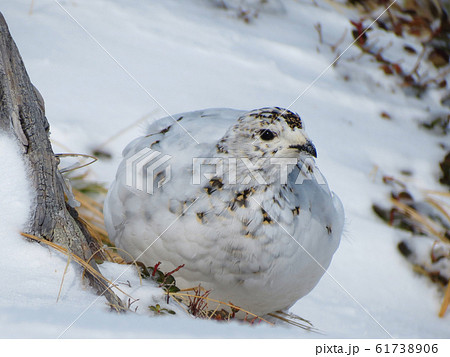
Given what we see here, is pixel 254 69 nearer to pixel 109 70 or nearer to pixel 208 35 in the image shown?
pixel 208 35

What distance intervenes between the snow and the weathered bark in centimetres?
4

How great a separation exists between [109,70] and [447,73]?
7.39 feet

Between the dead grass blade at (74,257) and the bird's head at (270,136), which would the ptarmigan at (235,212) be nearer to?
the bird's head at (270,136)

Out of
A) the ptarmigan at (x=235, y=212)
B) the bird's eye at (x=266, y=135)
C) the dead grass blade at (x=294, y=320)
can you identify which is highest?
the bird's eye at (x=266, y=135)

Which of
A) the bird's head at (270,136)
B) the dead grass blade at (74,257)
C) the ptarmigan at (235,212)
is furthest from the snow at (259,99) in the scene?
the bird's head at (270,136)

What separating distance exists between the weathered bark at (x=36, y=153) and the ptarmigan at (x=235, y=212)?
27 centimetres

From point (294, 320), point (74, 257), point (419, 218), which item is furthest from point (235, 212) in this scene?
point (419, 218)

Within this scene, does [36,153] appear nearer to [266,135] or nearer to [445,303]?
[266,135]

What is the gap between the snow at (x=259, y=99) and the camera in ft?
8.47

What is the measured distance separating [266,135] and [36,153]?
600mm

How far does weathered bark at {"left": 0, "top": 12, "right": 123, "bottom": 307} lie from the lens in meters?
1.53

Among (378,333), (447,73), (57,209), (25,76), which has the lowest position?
(378,333)

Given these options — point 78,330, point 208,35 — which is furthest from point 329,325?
point 208,35

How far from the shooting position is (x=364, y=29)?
407 centimetres
